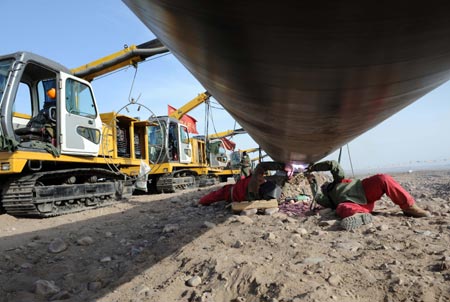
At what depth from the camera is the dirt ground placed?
2.46 meters

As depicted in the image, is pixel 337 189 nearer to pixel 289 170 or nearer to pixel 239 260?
pixel 289 170

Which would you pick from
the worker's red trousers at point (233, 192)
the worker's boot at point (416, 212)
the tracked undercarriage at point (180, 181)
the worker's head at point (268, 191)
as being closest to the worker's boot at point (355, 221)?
the worker's boot at point (416, 212)

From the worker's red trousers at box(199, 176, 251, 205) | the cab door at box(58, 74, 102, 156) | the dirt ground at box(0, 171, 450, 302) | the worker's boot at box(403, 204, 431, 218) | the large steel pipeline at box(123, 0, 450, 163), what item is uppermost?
the cab door at box(58, 74, 102, 156)

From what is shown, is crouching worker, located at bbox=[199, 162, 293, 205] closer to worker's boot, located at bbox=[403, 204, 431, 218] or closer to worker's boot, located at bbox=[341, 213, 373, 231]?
worker's boot, located at bbox=[341, 213, 373, 231]

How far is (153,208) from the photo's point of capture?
743cm

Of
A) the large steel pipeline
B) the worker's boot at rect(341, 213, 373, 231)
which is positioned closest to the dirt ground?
the worker's boot at rect(341, 213, 373, 231)

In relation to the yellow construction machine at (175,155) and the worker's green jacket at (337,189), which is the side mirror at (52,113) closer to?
the yellow construction machine at (175,155)

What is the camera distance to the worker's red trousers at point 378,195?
4145 mm

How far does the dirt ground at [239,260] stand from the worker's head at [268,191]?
0.41 metres

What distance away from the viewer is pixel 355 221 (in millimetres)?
3773

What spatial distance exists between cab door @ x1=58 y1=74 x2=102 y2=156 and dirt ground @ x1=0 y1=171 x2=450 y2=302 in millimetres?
2019

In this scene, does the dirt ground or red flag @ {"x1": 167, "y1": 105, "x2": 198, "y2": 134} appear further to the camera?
red flag @ {"x1": 167, "y1": 105, "x2": 198, "y2": 134}

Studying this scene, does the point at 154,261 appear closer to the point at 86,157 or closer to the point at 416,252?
the point at 416,252

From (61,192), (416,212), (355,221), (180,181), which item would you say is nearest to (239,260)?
(355,221)
